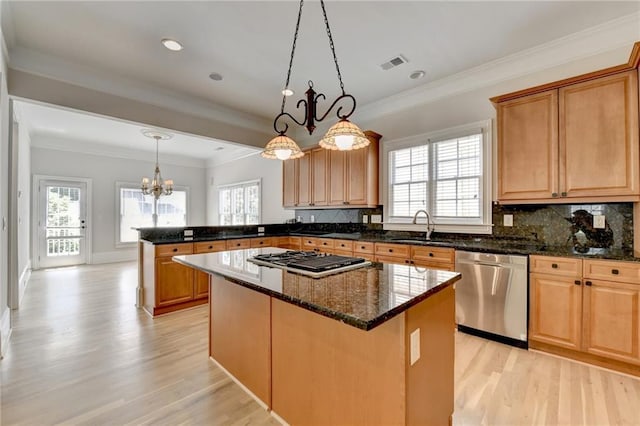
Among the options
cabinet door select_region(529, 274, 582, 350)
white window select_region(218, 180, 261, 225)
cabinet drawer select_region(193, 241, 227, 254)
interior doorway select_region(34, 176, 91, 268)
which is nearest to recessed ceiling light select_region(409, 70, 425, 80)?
cabinet door select_region(529, 274, 582, 350)

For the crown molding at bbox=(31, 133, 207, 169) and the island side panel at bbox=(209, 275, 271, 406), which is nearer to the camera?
the island side panel at bbox=(209, 275, 271, 406)

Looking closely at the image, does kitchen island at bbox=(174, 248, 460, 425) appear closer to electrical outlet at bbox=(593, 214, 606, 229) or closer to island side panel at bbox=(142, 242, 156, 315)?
island side panel at bbox=(142, 242, 156, 315)

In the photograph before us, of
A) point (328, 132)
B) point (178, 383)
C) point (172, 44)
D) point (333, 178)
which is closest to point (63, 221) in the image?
point (172, 44)

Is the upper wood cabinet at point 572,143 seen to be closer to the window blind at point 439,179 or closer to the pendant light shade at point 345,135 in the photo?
the window blind at point 439,179

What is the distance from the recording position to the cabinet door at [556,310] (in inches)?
92.0

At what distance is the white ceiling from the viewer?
94.7 inches

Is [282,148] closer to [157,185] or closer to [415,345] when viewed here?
[415,345]

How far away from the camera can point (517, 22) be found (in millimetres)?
2568

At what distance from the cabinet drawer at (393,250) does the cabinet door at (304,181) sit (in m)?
1.73

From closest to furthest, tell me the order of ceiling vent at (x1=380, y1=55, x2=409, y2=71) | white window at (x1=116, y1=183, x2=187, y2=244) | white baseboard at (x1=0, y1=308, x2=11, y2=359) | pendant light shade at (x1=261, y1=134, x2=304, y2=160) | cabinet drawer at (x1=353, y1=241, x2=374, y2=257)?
1. pendant light shade at (x1=261, y1=134, x2=304, y2=160)
2. white baseboard at (x1=0, y1=308, x2=11, y2=359)
3. ceiling vent at (x1=380, y1=55, x2=409, y2=71)
4. cabinet drawer at (x1=353, y1=241, x2=374, y2=257)
5. white window at (x1=116, y1=183, x2=187, y2=244)

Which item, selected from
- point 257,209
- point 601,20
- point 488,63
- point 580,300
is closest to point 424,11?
point 488,63

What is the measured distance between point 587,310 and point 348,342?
7.15 ft

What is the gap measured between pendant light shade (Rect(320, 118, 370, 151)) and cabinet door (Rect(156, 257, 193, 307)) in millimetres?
2649

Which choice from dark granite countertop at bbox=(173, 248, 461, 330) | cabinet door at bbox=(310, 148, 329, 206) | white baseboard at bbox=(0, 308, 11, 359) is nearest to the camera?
dark granite countertop at bbox=(173, 248, 461, 330)
